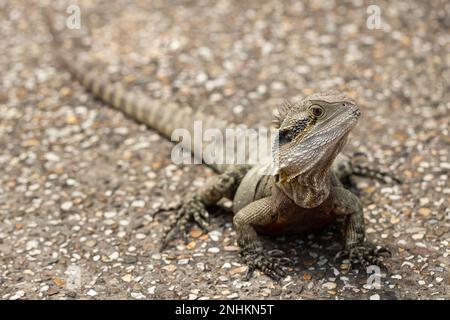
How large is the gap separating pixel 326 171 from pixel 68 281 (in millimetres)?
1794

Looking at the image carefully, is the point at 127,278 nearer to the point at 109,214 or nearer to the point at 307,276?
the point at 109,214

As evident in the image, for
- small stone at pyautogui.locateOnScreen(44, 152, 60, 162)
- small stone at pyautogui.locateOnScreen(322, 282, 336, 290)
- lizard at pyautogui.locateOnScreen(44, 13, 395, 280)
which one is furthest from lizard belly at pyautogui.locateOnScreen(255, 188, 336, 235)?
small stone at pyautogui.locateOnScreen(44, 152, 60, 162)

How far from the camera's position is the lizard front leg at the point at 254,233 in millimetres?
4238

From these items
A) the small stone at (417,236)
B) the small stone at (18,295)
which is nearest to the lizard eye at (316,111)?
the small stone at (417,236)

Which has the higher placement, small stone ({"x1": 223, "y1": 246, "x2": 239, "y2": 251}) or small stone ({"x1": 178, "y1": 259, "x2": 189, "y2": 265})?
small stone ({"x1": 223, "y1": 246, "x2": 239, "y2": 251})

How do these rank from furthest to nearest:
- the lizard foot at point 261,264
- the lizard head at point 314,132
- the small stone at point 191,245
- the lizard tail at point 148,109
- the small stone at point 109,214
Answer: the lizard tail at point 148,109
the small stone at point 109,214
the small stone at point 191,245
the lizard foot at point 261,264
the lizard head at point 314,132

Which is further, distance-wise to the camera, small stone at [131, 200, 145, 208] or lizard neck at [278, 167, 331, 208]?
small stone at [131, 200, 145, 208]

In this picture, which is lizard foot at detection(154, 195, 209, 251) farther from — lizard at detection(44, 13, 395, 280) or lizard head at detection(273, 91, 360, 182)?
lizard head at detection(273, 91, 360, 182)

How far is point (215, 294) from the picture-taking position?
13.5 feet

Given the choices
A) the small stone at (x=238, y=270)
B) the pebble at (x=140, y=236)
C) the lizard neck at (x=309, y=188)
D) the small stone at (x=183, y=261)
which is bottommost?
the small stone at (x=238, y=270)

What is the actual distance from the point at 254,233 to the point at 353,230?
0.64 meters

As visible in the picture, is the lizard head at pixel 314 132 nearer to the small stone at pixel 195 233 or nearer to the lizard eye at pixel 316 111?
the lizard eye at pixel 316 111

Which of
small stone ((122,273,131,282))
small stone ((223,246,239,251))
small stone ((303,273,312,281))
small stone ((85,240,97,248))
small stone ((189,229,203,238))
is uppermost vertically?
small stone ((189,229,203,238))

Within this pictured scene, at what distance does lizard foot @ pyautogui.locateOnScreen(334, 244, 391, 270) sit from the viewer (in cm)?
420
